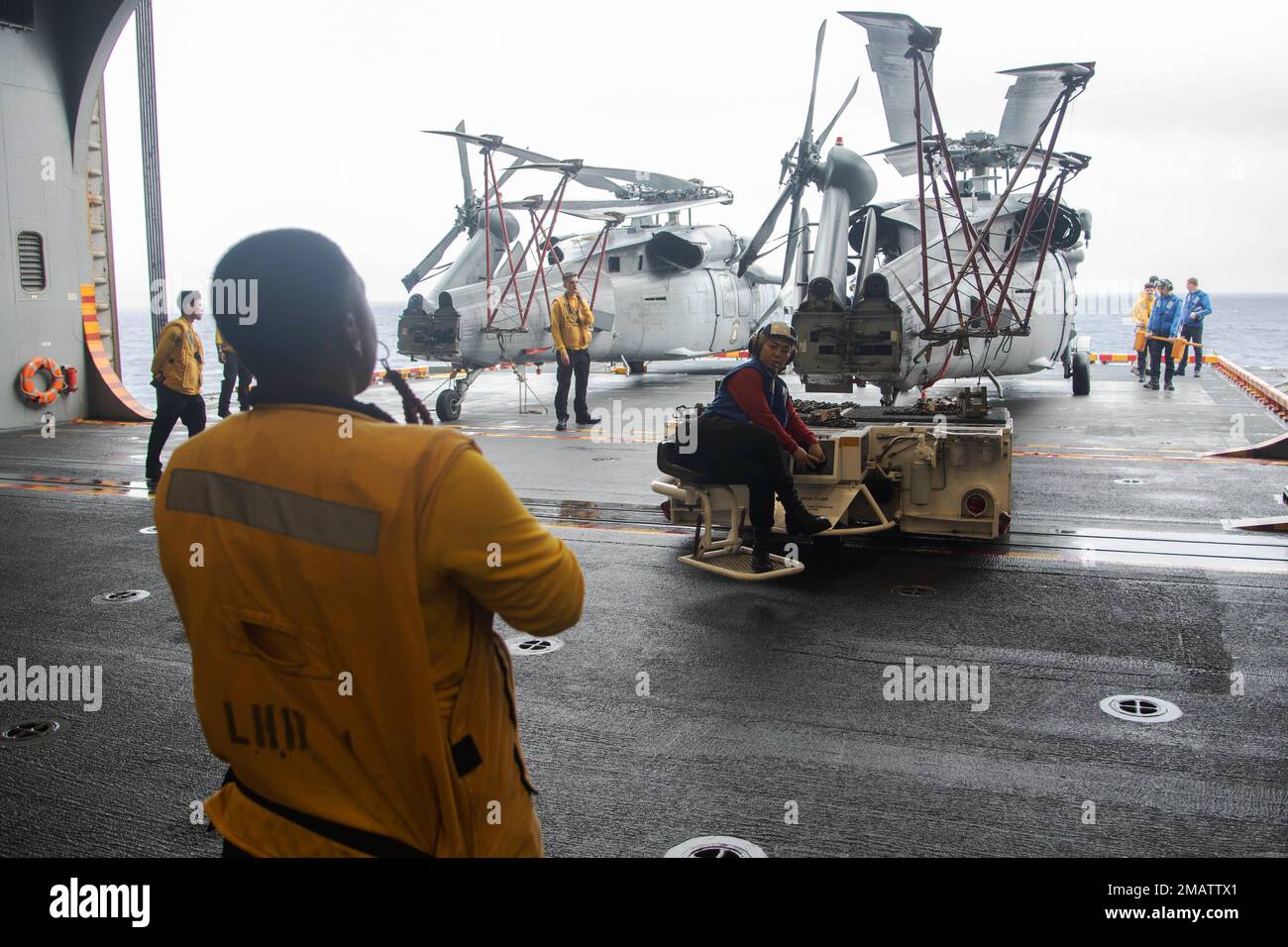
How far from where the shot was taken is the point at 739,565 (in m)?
7.43

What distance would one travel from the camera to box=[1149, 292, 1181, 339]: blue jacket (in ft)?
65.7

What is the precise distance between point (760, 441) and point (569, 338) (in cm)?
893

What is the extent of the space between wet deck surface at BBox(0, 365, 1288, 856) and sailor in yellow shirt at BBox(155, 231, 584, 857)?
185 cm

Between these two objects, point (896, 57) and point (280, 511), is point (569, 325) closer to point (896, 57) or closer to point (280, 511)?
point (896, 57)

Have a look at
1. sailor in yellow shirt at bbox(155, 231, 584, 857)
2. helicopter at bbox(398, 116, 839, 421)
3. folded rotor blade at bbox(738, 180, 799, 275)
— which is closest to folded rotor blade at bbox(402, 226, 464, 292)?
helicopter at bbox(398, 116, 839, 421)

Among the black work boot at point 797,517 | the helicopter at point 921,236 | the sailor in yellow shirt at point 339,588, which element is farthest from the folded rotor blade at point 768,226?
the sailor in yellow shirt at point 339,588

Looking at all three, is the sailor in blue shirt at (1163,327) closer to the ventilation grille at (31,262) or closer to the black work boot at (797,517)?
the black work boot at (797,517)

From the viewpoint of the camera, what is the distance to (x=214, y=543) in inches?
73.2

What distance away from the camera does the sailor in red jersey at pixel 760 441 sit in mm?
7109

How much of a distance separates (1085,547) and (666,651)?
12.4ft

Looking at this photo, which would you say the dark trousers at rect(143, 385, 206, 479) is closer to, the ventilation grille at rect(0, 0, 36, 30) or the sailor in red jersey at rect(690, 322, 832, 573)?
the sailor in red jersey at rect(690, 322, 832, 573)

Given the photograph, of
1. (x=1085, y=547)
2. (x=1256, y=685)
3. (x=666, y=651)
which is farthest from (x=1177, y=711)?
(x=1085, y=547)
